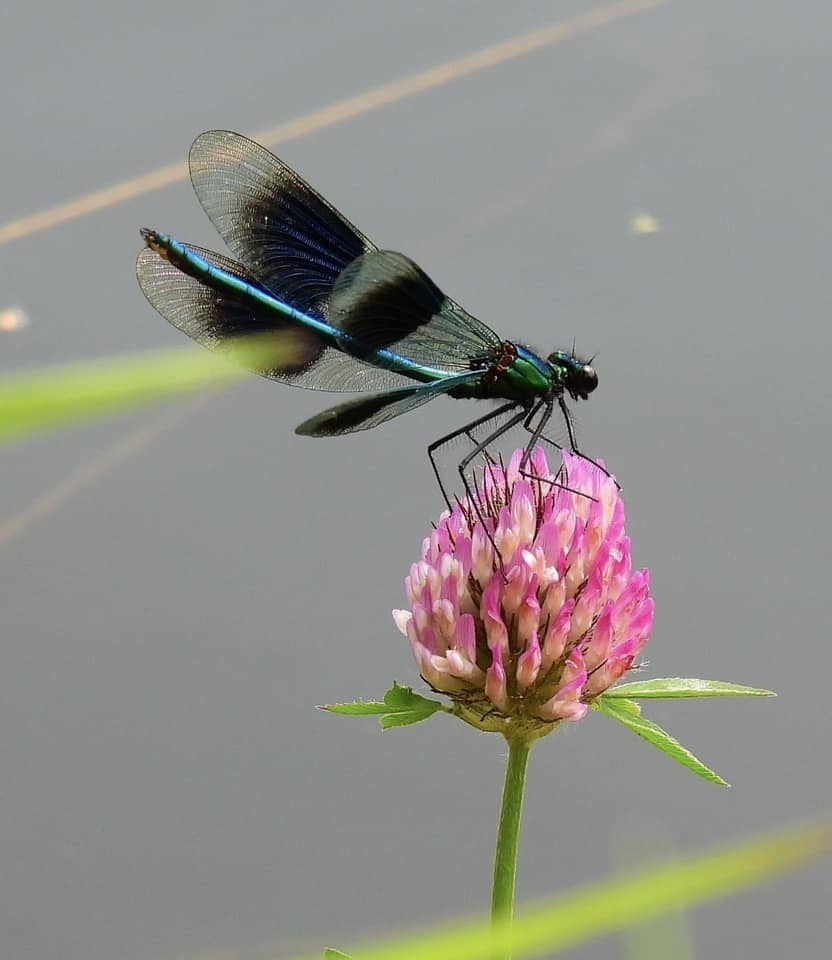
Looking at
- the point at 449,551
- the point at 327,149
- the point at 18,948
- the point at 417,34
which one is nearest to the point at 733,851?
the point at 449,551

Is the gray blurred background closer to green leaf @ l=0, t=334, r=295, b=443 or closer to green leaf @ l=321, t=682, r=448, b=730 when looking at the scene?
green leaf @ l=321, t=682, r=448, b=730

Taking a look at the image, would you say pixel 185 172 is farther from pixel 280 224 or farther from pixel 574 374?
pixel 574 374

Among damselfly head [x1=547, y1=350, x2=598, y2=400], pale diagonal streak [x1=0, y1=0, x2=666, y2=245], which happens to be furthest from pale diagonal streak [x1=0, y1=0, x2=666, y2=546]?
damselfly head [x1=547, y1=350, x2=598, y2=400]

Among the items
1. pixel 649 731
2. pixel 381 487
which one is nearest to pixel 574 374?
pixel 649 731

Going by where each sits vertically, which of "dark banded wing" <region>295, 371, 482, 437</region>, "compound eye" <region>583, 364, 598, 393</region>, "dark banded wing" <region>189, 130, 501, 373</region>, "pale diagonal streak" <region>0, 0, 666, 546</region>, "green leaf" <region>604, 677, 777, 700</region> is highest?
"pale diagonal streak" <region>0, 0, 666, 546</region>

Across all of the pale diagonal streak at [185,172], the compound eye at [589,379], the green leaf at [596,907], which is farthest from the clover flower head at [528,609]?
the pale diagonal streak at [185,172]

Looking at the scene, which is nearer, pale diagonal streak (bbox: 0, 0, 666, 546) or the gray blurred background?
the gray blurred background

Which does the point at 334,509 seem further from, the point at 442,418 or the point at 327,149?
the point at 327,149
